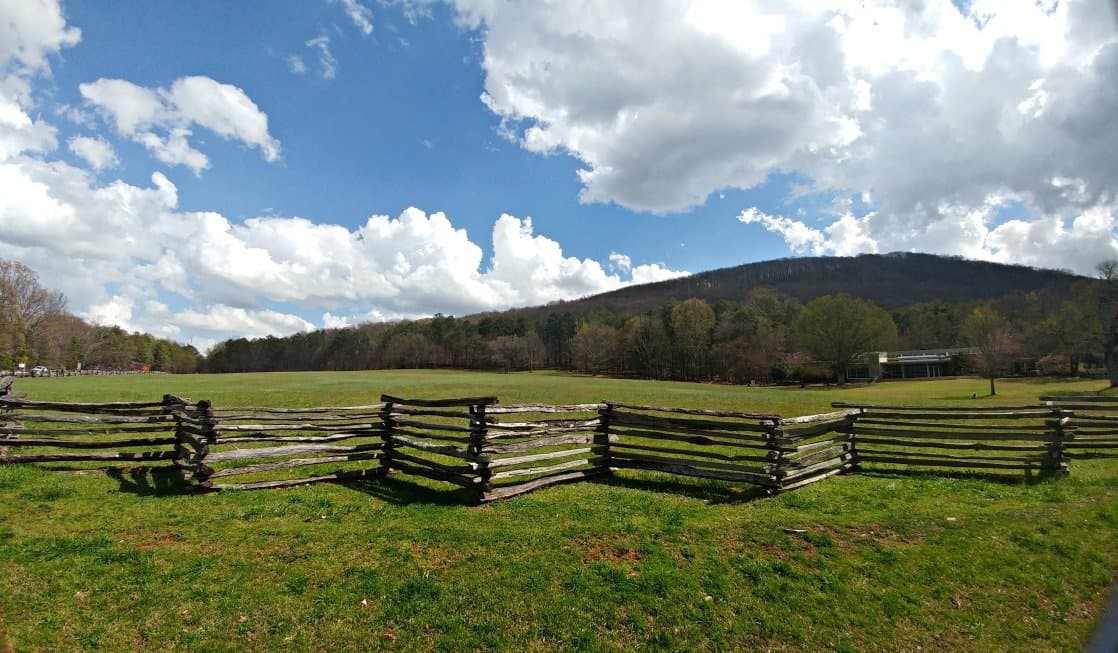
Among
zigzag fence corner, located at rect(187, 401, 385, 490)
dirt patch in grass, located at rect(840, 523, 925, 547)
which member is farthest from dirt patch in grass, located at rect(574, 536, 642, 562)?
zigzag fence corner, located at rect(187, 401, 385, 490)

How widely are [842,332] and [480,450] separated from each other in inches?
2586

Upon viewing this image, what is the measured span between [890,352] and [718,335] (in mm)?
31813

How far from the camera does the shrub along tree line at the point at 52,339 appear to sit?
48312mm

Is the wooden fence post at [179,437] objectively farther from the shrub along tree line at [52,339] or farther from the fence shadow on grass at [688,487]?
the shrub along tree line at [52,339]

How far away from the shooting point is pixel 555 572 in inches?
230

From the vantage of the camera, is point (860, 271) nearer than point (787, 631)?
No

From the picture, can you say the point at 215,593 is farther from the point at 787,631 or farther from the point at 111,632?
the point at 787,631

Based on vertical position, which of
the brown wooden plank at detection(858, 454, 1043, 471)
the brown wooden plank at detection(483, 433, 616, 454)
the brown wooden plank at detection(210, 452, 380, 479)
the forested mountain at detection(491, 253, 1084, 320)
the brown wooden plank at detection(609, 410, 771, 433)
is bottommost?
the brown wooden plank at detection(858, 454, 1043, 471)

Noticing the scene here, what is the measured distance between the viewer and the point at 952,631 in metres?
4.88

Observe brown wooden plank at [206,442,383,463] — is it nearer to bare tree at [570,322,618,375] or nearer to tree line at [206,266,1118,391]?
tree line at [206,266,1118,391]

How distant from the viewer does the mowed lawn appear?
189 inches

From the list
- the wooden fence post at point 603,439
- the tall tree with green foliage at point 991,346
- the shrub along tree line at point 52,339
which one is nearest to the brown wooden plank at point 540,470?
the wooden fence post at point 603,439

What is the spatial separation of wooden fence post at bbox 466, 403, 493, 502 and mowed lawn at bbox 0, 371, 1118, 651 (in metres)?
0.44

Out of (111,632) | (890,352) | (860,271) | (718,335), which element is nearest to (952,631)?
(111,632)
